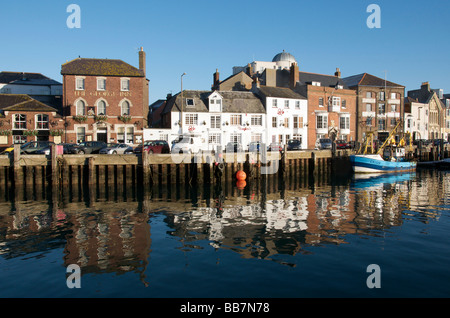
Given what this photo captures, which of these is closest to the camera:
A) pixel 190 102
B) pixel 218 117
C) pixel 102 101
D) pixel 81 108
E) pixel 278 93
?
pixel 81 108

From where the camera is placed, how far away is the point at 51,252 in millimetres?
12586

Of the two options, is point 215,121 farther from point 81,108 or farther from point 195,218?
point 195,218

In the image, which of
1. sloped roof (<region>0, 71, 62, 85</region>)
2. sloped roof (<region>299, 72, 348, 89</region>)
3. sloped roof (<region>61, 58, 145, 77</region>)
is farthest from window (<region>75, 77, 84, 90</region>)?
sloped roof (<region>299, 72, 348, 89</region>)

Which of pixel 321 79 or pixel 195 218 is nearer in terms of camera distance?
pixel 195 218

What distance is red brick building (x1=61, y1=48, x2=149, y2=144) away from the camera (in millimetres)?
48500

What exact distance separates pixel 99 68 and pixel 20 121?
12.9 m

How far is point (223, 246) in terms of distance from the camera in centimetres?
1328

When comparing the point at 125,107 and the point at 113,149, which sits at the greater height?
the point at 125,107

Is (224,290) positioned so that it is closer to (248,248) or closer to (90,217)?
(248,248)

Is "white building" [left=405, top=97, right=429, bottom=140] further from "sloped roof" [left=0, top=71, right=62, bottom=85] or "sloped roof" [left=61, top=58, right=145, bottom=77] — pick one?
"sloped roof" [left=0, top=71, right=62, bottom=85]

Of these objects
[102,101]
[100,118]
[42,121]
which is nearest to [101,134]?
[100,118]

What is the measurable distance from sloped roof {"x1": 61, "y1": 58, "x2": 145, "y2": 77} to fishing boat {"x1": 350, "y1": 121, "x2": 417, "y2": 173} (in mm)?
32211
